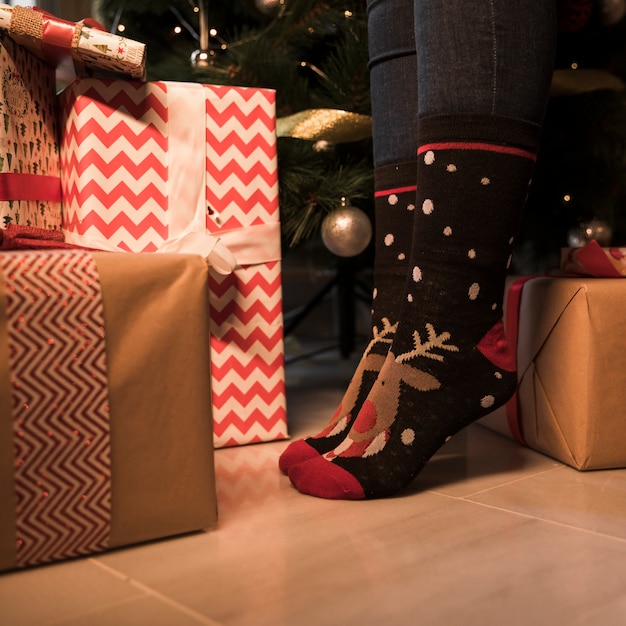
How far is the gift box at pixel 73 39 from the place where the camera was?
2.70ft

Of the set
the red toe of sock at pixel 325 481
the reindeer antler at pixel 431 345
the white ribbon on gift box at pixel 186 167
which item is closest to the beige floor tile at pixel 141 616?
the red toe of sock at pixel 325 481

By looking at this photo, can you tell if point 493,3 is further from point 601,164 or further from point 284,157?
point 601,164

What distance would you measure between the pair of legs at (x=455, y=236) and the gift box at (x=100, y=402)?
0.59 feet

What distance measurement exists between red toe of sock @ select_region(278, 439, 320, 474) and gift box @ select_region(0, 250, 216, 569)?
19 centimetres

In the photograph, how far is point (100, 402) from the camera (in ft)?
1.92

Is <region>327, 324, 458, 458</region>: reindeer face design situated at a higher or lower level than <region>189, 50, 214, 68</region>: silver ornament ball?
lower

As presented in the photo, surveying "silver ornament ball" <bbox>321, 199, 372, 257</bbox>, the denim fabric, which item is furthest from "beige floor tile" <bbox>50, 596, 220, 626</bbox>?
"silver ornament ball" <bbox>321, 199, 372, 257</bbox>

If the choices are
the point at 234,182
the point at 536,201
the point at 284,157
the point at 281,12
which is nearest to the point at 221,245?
the point at 234,182

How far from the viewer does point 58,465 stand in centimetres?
57

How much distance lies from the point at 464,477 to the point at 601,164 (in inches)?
27.5

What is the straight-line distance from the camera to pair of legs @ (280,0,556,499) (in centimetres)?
70

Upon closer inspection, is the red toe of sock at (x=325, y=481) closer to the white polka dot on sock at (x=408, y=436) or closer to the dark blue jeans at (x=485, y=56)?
the white polka dot on sock at (x=408, y=436)

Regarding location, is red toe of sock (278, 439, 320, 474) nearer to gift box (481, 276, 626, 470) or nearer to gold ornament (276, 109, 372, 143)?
gift box (481, 276, 626, 470)

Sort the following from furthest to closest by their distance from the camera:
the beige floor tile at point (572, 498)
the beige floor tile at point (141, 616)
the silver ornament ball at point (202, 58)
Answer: the silver ornament ball at point (202, 58) < the beige floor tile at point (572, 498) < the beige floor tile at point (141, 616)
